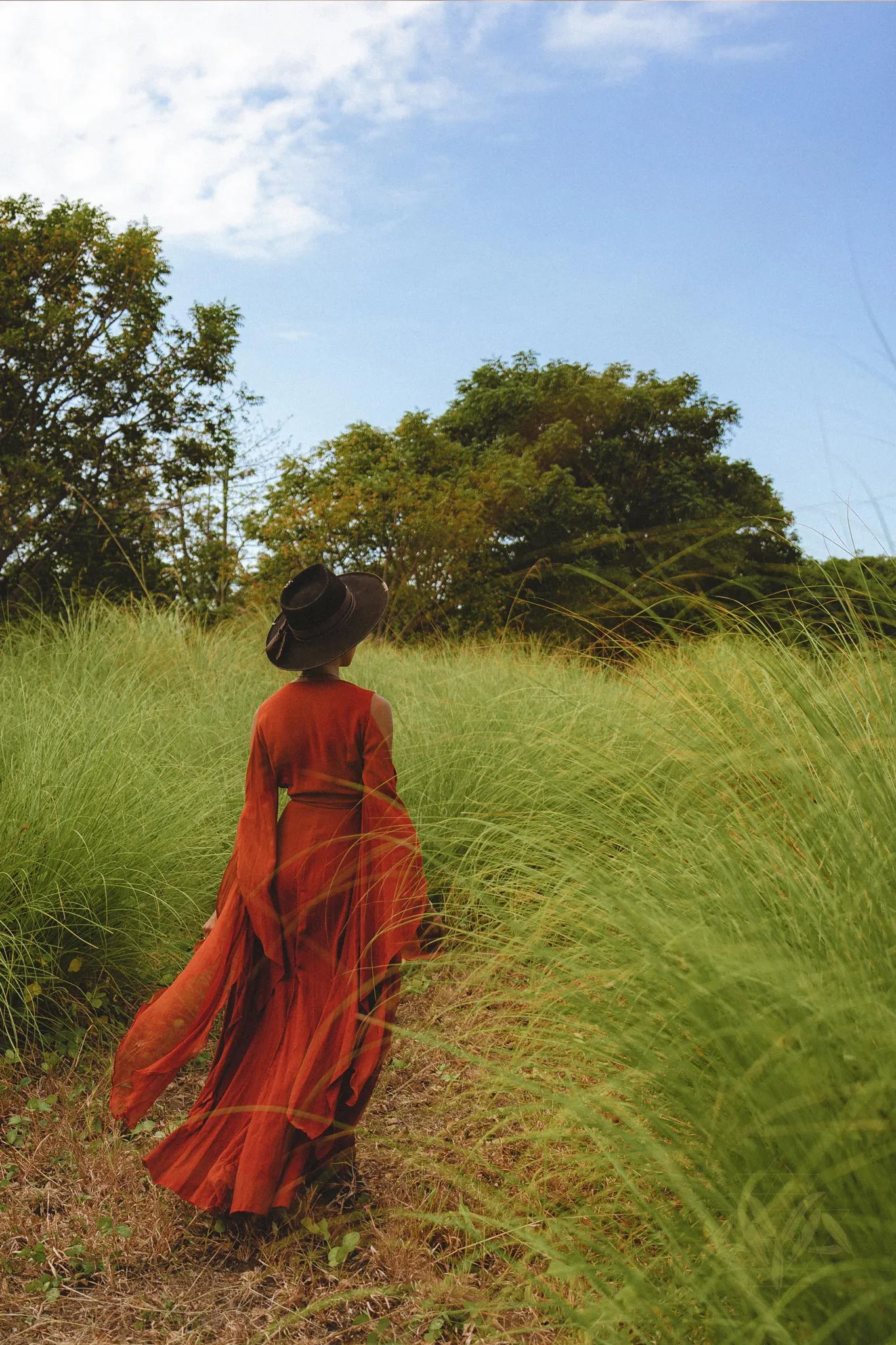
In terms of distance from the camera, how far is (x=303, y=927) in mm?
2670

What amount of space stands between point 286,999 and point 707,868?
1210 mm

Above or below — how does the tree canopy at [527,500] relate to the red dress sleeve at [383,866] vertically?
above

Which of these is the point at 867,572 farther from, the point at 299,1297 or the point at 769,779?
the point at 299,1297

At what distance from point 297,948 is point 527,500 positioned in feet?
51.7

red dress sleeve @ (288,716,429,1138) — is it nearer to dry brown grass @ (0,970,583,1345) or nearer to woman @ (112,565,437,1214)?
woman @ (112,565,437,1214)

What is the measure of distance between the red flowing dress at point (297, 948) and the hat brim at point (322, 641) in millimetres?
70

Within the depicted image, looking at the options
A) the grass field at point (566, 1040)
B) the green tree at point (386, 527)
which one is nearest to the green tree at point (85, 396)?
the green tree at point (386, 527)

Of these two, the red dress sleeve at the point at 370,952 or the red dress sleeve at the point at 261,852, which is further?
the red dress sleeve at the point at 261,852

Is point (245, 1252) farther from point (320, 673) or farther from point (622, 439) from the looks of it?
point (622, 439)

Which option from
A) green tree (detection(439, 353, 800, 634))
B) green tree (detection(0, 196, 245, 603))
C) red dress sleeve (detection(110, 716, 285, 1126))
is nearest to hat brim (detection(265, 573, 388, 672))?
red dress sleeve (detection(110, 716, 285, 1126))

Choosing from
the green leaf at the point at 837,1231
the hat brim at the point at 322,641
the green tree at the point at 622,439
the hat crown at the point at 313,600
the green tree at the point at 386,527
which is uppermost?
the green tree at the point at 622,439

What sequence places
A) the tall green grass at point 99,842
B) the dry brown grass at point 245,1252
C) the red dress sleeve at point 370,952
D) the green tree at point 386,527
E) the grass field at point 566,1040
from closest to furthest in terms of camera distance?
the grass field at point 566,1040, the dry brown grass at point 245,1252, the red dress sleeve at point 370,952, the tall green grass at point 99,842, the green tree at point 386,527

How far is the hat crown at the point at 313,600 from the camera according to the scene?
2.69 meters

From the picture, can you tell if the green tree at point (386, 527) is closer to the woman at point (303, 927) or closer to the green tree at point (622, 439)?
the green tree at point (622, 439)
